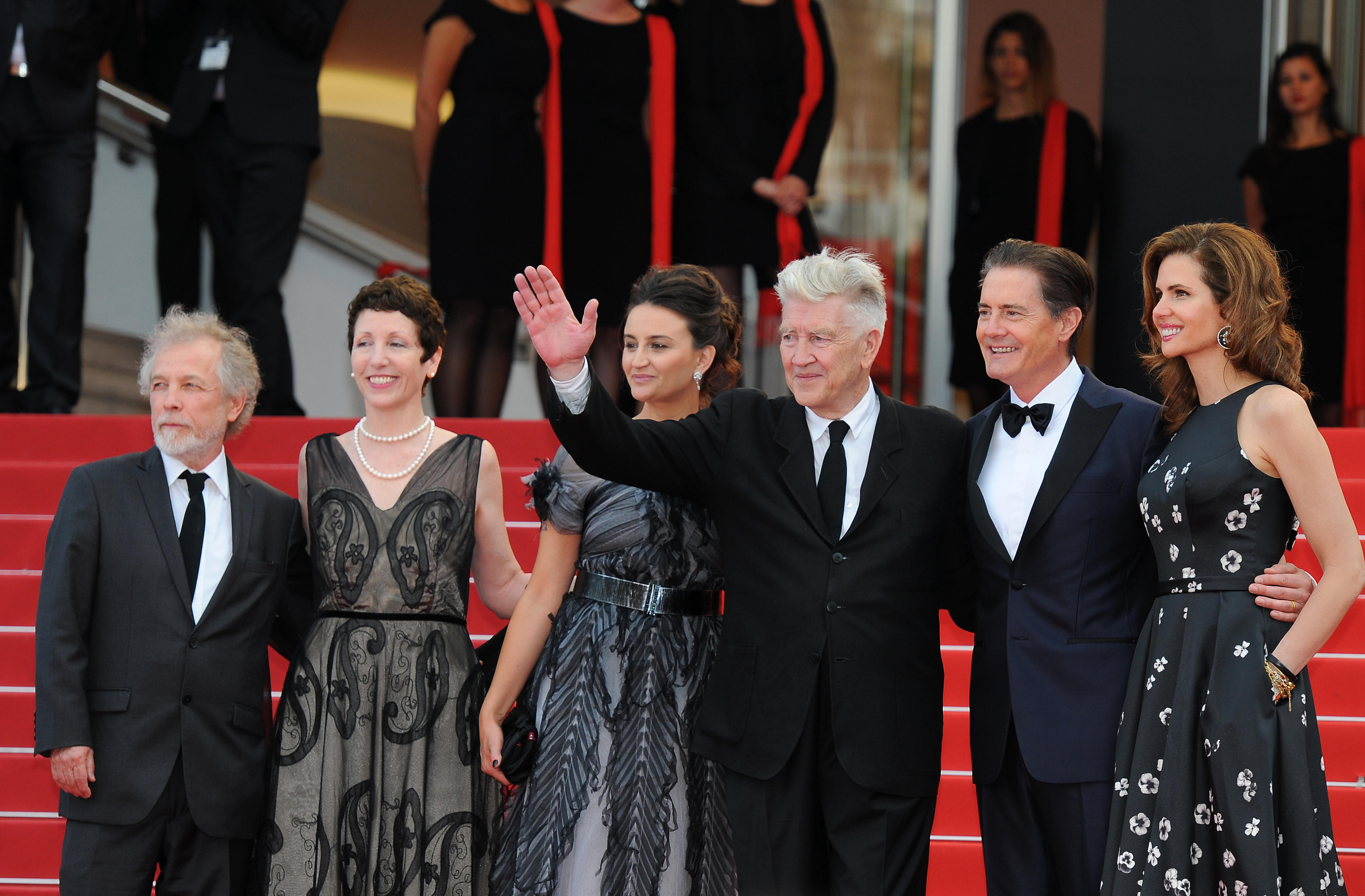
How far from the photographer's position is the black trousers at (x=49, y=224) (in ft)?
18.4

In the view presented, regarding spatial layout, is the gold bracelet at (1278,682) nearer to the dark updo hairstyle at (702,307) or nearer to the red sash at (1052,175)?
the dark updo hairstyle at (702,307)

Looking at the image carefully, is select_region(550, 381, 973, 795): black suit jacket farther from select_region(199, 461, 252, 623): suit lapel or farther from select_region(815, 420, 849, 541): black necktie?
select_region(199, 461, 252, 623): suit lapel

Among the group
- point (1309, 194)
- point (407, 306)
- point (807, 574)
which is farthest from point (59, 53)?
point (1309, 194)

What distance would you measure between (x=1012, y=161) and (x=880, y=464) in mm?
4774

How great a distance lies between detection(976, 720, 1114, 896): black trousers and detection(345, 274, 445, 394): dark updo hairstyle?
161 centimetres

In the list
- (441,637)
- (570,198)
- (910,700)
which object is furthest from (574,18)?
(910,700)

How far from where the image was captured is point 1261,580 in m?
2.65

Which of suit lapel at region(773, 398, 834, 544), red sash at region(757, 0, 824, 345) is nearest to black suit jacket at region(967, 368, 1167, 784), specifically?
suit lapel at region(773, 398, 834, 544)

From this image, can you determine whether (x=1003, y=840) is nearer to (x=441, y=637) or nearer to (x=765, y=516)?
(x=765, y=516)

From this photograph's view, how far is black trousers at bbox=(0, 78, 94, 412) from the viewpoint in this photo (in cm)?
561

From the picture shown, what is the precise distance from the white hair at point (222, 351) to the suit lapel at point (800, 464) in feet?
4.27

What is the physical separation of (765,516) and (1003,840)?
2.68 ft

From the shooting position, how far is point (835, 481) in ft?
9.35

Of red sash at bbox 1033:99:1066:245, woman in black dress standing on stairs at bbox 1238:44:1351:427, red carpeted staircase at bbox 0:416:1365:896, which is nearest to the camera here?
red carpeted staircase at bbox 0:416:1365:896
